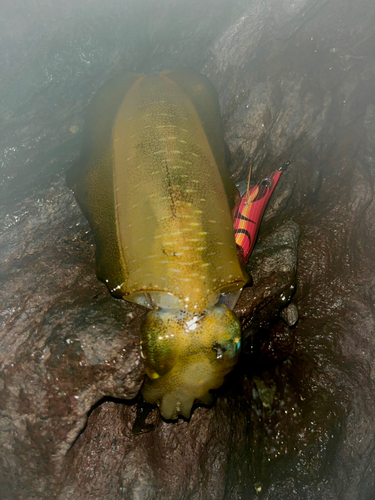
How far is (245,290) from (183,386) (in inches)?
36.6

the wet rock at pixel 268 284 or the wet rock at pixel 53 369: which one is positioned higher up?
the wet rock at pixel 53 369

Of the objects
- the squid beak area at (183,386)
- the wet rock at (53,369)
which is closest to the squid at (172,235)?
the squid beak area at (183,386)

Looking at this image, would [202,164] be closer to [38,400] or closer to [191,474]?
[38,400]

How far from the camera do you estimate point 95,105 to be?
11.6ft

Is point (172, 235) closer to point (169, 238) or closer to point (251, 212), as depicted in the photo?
point (169, 238)

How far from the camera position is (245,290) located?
275cm

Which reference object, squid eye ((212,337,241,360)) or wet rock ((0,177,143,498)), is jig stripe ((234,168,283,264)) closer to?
squid eye ((212,337,241,360))

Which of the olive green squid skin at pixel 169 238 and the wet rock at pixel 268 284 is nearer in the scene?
the olive green squid skin at pixel 169 238

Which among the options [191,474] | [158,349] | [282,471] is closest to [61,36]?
[158,349]

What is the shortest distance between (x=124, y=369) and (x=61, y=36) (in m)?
3.89

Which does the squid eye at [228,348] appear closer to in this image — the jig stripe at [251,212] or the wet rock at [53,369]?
the wet rock at [53,369]

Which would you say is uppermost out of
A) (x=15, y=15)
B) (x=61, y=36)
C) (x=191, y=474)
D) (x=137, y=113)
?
(x=15, y=15)

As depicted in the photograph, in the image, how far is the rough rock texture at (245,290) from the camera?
7.68ft

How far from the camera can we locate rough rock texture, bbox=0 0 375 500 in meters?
2.34
